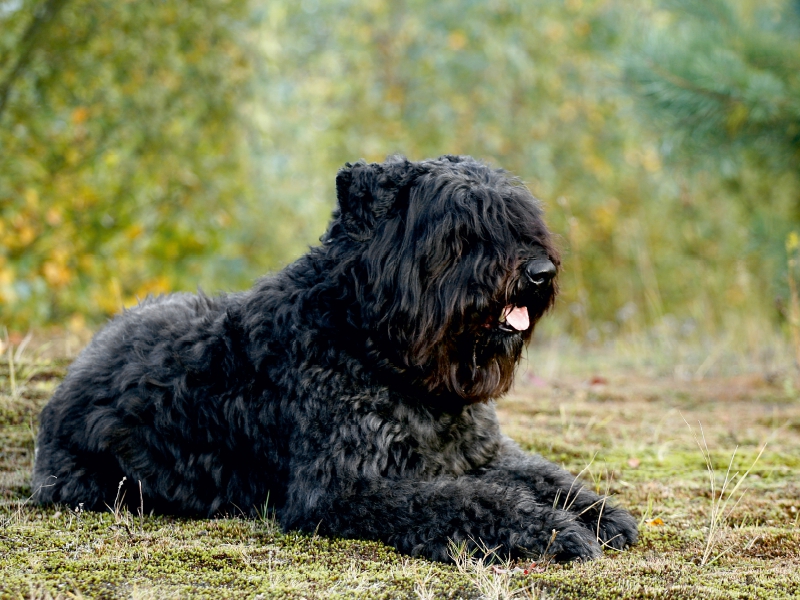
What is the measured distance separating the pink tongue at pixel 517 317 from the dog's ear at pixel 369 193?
2.41ft

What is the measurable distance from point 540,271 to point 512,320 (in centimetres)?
29

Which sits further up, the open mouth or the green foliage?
the green foliage

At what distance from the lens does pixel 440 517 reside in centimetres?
347

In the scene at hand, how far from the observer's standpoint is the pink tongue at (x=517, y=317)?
3.90 m

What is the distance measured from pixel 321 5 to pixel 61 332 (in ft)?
31.3

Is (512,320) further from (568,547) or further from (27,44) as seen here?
(27,44)

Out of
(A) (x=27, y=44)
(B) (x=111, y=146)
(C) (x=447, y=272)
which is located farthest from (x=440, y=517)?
(A) (x=27, y=44)

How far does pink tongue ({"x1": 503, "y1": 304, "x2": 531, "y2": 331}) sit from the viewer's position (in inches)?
153

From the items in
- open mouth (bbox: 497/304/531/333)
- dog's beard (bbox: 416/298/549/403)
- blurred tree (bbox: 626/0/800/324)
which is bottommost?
dog's beard (bbox: 416/298/549/403)

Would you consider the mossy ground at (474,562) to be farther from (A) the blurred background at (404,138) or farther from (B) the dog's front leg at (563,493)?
(A) the blurred background at (404,138)

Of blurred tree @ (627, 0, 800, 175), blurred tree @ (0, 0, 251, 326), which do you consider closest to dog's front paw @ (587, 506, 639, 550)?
blurred tree @ (627, 0, 800, 175)

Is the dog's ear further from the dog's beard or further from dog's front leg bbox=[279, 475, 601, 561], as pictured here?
dog's front leg bbox=[279, 475, 601, 561]

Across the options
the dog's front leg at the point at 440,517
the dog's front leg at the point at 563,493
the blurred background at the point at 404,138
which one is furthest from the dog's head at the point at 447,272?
the blurred background at the point at 404,138

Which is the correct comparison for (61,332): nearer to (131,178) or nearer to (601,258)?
(131,178)
